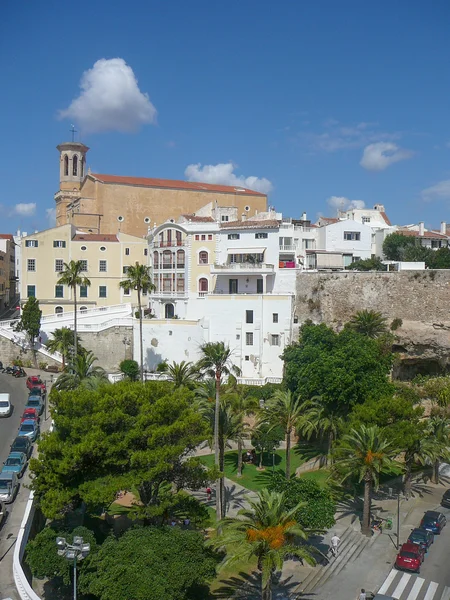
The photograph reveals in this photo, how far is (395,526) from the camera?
97.7 feet

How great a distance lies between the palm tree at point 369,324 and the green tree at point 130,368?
18.6 metres

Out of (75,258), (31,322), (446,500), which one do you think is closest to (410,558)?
(446,500)

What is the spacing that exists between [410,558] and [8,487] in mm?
18186

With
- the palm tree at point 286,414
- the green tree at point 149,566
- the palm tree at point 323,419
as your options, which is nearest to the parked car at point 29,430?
the green tree at point 149,566

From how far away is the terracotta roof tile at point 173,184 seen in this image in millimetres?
73938

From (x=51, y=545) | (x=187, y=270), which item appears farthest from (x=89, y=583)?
(x=187, y=270)

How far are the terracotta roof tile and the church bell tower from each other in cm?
959

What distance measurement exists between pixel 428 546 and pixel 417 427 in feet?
25.5

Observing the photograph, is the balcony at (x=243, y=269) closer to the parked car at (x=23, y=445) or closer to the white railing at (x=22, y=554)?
the parked car at (x=23, y=445)

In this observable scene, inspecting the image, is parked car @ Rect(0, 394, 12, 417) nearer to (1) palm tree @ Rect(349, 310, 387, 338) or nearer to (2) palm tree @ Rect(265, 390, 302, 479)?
(2) palm tree @ Rect(265, 390, 302, 479)

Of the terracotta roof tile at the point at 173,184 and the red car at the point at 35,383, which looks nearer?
the red car at the point at 35,383

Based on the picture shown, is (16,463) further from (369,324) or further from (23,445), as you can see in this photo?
(369,324)

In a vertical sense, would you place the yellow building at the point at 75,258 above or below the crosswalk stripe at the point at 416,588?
above

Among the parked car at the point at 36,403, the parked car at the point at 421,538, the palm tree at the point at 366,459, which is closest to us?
the parked car at the point at 421,538
